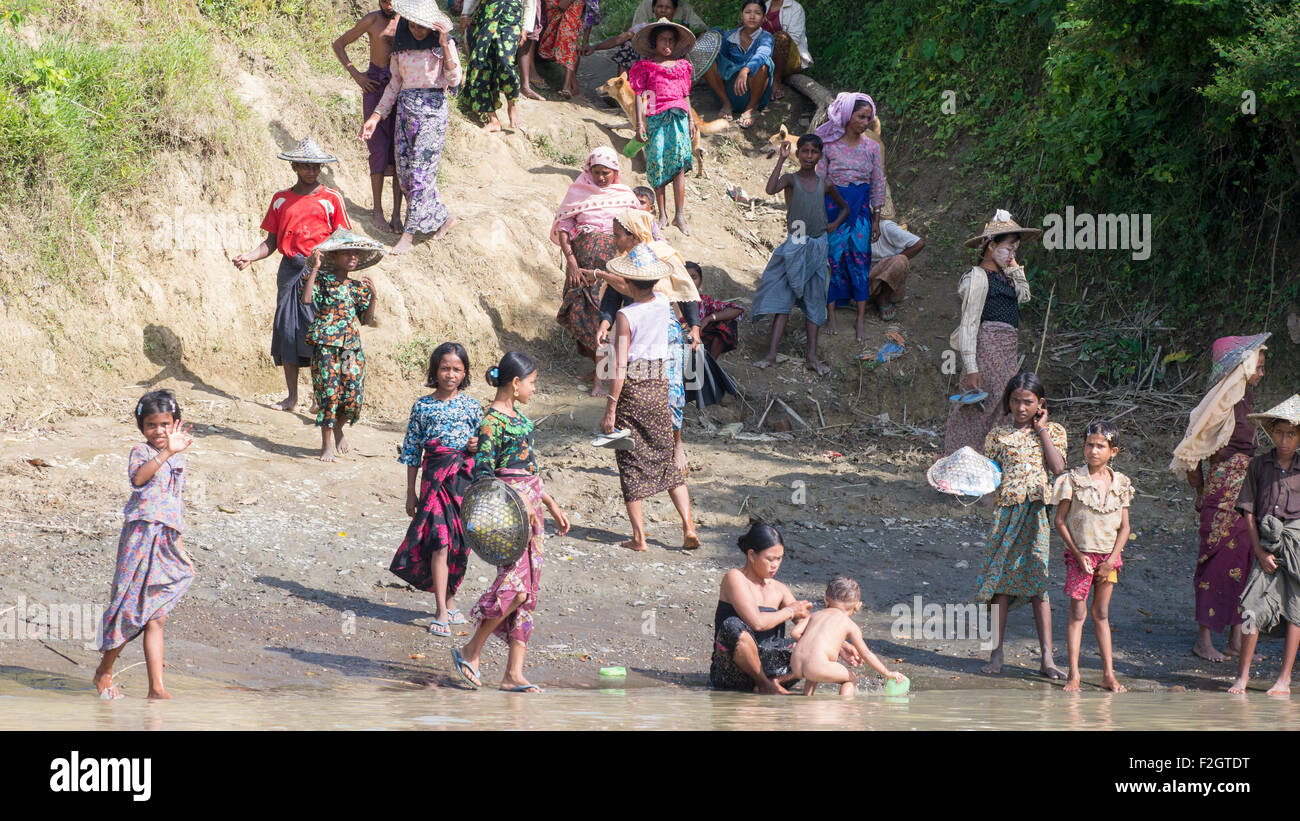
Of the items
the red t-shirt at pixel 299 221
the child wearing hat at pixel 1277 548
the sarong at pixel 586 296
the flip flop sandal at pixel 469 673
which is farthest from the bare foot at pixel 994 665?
the red t-shirt at pixel 299 221

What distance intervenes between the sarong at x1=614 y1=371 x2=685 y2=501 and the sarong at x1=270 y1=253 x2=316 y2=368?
8.70 ft

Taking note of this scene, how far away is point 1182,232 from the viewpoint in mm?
11930

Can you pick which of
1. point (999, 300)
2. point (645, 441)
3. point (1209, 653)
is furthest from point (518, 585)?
point (999, 300)

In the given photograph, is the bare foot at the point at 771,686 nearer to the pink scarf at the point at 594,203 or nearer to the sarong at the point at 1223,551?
the sarong at the point at 1223,551

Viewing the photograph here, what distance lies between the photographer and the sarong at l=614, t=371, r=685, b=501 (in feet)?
27.5

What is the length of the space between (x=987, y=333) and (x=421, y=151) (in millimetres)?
4878

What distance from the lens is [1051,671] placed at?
707 cm

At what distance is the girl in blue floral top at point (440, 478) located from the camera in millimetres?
7051

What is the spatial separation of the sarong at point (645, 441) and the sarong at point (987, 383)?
7.51ft

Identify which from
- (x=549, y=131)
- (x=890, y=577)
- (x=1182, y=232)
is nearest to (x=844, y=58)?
(x=549, y=131)

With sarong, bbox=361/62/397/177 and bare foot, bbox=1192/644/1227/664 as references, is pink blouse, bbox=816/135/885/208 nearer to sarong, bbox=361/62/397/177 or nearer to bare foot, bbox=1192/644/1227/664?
sarong, bbox=361/62/397/177

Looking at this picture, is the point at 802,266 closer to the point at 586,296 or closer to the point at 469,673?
the point at 586,296

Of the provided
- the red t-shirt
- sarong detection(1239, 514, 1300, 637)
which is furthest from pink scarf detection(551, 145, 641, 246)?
sarong detection(1239, 514, 1300, 637)

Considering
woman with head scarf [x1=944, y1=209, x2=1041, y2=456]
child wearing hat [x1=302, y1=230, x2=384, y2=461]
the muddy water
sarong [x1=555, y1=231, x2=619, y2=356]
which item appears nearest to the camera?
the muddy water
